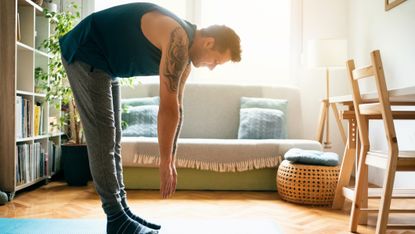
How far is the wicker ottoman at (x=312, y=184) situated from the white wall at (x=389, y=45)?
70cm

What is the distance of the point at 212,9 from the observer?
→ 3.96 meters

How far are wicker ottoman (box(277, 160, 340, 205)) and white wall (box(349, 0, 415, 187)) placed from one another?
2.30 ft

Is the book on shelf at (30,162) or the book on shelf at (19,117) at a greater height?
the book on shelf at (19,117)

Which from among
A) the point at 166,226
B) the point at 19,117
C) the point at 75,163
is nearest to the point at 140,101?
the point at 75,163

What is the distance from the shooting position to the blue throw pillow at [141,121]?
3211 mm

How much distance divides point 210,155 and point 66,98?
1221 mm

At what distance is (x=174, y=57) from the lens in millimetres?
1297

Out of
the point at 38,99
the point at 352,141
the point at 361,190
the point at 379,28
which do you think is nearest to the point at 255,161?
the point at 352,141

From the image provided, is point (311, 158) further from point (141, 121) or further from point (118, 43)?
point (118, 43)

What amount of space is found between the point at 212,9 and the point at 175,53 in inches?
111

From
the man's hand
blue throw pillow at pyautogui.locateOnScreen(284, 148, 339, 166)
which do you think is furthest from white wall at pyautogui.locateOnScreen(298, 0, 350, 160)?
the man's hand

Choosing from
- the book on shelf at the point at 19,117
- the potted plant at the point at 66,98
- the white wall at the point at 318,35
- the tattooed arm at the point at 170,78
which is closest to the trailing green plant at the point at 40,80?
the potted plant at the point at 66,98

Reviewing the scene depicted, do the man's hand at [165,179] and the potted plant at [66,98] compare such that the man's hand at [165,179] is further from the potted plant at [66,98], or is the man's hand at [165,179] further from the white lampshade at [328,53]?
the white lampshade at [328,53]

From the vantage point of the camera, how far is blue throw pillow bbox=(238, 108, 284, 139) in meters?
3.28
